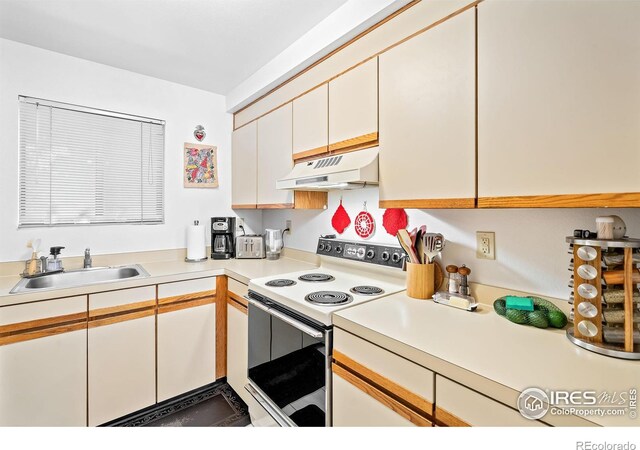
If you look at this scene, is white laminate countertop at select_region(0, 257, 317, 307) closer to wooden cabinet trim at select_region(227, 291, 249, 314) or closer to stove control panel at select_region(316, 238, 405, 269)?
wooden cabinet trim at select_region(227, 291, 249, 314)

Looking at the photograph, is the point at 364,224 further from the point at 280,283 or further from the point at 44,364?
the point at 44,364

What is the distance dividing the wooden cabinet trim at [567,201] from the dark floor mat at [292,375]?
910 millimetres

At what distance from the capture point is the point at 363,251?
Answer: 183 cm

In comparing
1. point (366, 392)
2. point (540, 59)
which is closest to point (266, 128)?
point (540, 59)

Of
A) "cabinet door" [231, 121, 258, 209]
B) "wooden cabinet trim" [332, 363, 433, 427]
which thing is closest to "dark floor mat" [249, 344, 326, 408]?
"wooden cabinet trim" [332, 363, 433, 427]

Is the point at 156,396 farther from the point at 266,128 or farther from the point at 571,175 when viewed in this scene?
the point at 571,175

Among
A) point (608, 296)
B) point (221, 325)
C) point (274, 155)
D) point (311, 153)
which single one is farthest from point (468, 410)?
point (274, 155)

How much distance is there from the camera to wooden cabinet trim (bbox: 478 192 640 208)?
30.6 inches

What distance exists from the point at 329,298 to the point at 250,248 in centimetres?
133

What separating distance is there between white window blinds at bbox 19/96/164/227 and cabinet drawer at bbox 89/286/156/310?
2.37 ft

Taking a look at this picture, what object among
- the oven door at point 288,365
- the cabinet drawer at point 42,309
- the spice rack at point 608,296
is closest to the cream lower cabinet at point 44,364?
the cabinet drawer at point 42,309

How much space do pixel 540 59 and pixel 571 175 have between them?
0.39m

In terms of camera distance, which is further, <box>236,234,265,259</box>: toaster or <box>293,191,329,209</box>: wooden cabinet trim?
<box>236,234,265,259</box>: toaster

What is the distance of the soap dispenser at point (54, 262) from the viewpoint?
1.90 m
